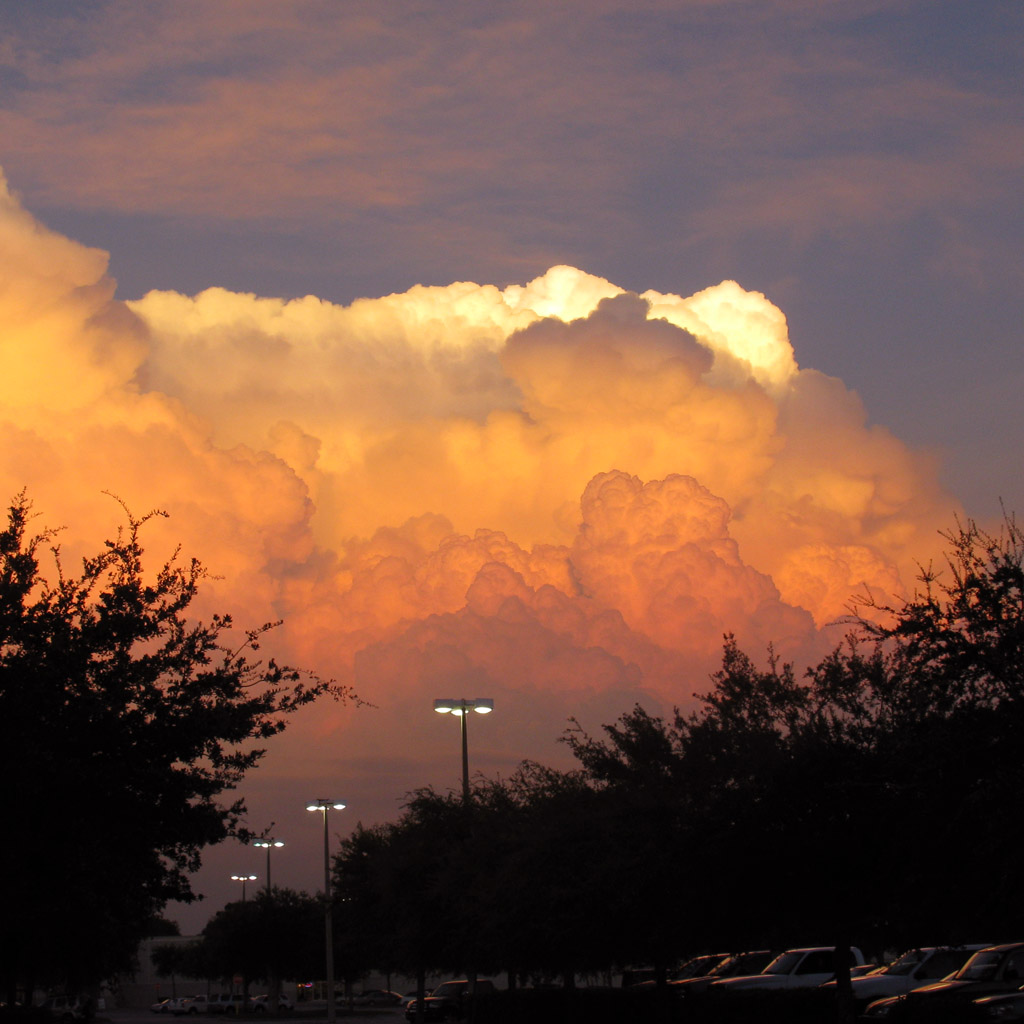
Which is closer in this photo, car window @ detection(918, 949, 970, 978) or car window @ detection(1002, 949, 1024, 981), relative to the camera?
car window @ detection(1002, 949, 1024, 981)

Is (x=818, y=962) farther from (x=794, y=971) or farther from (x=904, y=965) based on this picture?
(x=904, y=965)

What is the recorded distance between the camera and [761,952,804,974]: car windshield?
31.3m

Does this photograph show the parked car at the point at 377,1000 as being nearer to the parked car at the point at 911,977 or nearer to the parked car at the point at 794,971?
the parked car at the point at 794,971

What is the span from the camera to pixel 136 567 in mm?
17156

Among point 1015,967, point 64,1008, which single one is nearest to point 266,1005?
point 64,1008

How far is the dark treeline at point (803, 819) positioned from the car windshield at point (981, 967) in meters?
2.51

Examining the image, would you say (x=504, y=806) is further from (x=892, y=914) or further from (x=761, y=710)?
(x=892, y=914)

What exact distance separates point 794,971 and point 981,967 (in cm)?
660

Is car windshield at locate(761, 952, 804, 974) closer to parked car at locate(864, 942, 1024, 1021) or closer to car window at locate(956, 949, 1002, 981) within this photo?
parked car at locate(864, 942, 1024, 1021)

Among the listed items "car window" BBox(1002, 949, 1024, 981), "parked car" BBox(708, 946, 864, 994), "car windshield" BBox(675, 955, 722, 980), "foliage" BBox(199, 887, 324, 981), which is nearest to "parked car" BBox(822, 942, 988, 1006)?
"parked car" BBox(708, 946, 864, 994)

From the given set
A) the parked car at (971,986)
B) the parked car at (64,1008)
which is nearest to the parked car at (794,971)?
the parked car at (971,986)

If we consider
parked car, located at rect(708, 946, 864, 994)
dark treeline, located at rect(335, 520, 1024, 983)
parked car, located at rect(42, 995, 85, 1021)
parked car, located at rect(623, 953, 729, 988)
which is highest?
dark treeline, located at rect(335, 520, 1024, 983)

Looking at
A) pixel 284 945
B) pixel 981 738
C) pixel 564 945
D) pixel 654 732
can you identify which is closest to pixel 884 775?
pixel 981 738

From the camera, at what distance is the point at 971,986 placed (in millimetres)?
24172
